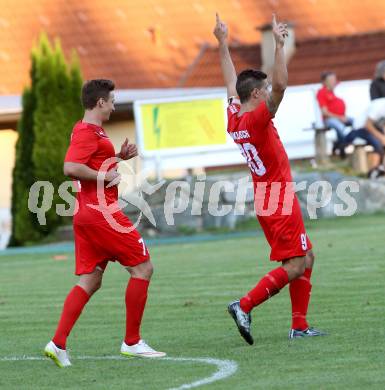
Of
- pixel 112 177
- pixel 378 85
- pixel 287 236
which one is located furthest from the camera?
pixel 378 85

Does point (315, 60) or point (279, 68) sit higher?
point (315, 60)

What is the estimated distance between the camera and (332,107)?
82.1 ft

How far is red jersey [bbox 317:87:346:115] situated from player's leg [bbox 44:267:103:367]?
16.2 metres

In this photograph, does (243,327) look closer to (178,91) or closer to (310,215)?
(310,215)

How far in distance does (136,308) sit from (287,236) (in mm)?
1213

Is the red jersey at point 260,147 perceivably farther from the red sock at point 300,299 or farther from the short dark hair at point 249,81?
the red sock at point 300,299

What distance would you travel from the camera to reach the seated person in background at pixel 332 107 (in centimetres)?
2488

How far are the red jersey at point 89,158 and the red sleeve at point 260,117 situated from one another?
1047 mm

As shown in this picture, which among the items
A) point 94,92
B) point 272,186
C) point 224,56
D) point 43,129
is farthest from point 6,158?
point 94,92

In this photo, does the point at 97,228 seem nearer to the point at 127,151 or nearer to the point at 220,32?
the point at 127,151

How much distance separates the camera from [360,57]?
34781 mm

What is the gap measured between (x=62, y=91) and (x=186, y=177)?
10.9 feet

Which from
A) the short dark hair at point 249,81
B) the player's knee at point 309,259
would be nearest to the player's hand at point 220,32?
the short dark hair at point 249,81

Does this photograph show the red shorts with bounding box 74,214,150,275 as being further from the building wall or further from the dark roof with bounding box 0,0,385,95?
the dark roof with bounding box 0,0,385,95
